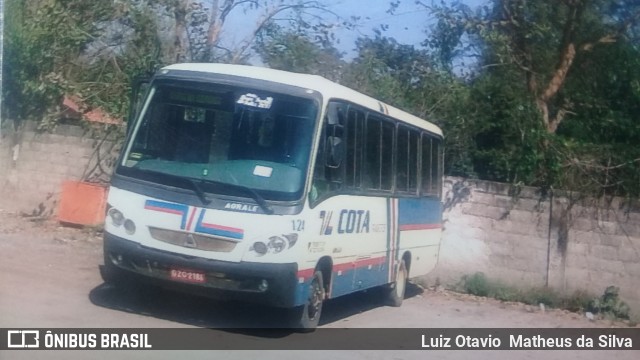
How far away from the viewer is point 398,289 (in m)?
10.1

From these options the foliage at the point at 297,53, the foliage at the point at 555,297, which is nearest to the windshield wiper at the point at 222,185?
the foliage at the point at 297,53

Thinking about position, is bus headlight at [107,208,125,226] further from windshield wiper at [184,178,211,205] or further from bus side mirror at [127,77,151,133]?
bus side mirror at [127,77,151,133]

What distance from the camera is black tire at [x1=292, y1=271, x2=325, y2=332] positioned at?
754cm

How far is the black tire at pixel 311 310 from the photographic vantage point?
7.54 meters

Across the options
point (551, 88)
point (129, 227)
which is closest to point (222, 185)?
point (129, 227)

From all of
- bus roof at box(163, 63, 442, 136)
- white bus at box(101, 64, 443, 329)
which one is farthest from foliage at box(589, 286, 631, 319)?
bus roof at box(163, 63, 442, 136)

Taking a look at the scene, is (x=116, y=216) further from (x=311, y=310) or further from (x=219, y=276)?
(x=311, y=310)

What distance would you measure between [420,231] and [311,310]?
10.3 ft

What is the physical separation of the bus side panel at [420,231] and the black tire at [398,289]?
204 millimetres

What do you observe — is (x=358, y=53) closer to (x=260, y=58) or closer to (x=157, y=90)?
(x=260, y=58)

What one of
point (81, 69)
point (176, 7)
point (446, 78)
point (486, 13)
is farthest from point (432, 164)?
point (81, 69)

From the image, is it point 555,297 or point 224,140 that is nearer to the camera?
point 224,140

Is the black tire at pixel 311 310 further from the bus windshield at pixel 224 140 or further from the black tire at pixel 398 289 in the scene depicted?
the black tire at pixel 398 289

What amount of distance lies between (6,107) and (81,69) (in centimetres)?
170
